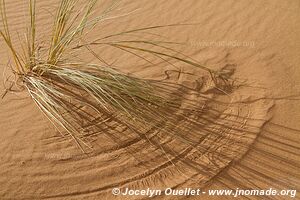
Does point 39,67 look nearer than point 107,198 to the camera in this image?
No

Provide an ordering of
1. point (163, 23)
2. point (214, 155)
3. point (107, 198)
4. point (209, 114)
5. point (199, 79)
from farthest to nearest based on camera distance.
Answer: point (163, 23) < point (199, 79) < point (209, 114) < point (214, 155) < point (107, 198)

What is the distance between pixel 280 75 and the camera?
278cm

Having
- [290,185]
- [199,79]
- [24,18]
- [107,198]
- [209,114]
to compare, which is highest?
[24,18]

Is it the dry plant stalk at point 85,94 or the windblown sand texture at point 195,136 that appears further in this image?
the dry plant stalk at point 85,94

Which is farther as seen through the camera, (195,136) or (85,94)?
(85,94)

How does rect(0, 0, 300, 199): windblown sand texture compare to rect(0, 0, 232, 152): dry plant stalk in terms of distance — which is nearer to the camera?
rect(0, 0, 300, 199): windblown sand texture

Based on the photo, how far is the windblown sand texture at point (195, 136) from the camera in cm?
214

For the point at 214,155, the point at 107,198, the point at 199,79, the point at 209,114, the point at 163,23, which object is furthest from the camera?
the point at 163,23

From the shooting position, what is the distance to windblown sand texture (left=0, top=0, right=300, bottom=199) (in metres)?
2.14

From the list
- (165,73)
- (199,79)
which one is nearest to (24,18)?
(165,73)

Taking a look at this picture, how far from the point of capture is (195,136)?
2361 mm

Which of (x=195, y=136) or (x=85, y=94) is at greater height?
(x=85, y=94)

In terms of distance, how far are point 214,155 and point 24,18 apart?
2.10 metres

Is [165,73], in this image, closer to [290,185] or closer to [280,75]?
[280,75]
